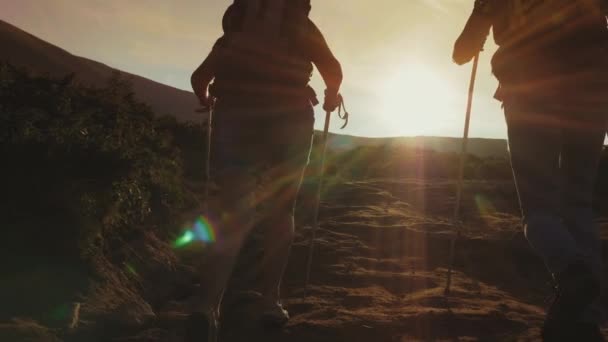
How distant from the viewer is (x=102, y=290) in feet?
11.3

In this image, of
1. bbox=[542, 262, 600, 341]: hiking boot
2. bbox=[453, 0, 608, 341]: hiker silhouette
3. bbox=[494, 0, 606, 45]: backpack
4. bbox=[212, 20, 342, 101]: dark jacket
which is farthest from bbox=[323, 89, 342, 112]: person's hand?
bbox=[542, 262, 600, 341]: hiking boot

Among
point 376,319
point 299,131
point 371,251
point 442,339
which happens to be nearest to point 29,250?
point 299,131

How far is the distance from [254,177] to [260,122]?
0.95 feet

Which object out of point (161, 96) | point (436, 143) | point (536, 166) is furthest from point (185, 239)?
point (436, 143)

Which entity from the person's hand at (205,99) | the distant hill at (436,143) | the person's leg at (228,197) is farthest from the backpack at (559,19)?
the distant hill at (436,143)

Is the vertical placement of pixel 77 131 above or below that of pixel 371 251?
above

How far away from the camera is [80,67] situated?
6309 cm

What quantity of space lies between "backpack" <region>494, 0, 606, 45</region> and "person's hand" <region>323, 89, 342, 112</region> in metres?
1.16

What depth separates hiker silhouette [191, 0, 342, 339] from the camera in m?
2.49

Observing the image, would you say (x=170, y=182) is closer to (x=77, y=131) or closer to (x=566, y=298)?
(x=77, y=131)

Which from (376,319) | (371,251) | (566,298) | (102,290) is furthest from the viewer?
(371,251)

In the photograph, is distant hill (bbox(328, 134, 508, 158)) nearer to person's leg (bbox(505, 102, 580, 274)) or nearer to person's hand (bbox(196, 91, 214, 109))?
person's hand (bbox(196, 91, 214, 109))

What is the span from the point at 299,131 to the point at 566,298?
61.2 inches

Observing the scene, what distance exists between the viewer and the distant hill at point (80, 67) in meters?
49.2
